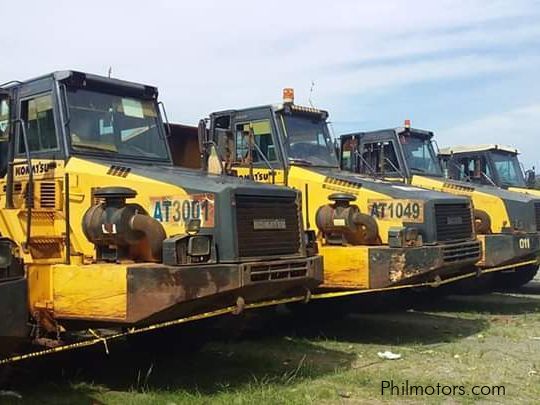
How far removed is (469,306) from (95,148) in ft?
22.3

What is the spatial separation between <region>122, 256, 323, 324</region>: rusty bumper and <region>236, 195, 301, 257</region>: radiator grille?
0.40 feet

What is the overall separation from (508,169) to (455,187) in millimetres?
2858

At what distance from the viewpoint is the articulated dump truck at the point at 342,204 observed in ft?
25.8

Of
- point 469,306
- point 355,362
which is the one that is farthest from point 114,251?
point 469,306

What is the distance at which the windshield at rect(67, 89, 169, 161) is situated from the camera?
6570 millimetres

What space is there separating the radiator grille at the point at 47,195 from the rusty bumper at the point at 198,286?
4.53ft

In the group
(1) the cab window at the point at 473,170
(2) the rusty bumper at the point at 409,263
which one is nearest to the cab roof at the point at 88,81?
(2) the rusty bumper at the point at 409,263

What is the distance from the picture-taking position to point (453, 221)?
887cm

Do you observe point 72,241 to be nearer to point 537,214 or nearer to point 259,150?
point 259,150

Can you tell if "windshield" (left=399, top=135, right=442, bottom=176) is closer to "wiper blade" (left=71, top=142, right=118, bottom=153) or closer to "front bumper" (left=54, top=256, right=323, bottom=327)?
"wiper blade" (left=71, top=142, right=118, bottom=153)

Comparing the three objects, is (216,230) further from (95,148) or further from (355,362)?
(355,362)

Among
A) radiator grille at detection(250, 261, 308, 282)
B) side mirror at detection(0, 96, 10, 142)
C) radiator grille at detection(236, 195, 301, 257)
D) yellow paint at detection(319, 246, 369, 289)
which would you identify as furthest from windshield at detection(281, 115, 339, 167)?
side mirror at detection(0, 96, 10, 142)

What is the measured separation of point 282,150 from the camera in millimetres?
8977

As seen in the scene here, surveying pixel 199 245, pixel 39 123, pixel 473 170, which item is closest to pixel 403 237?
pixel 199 245
